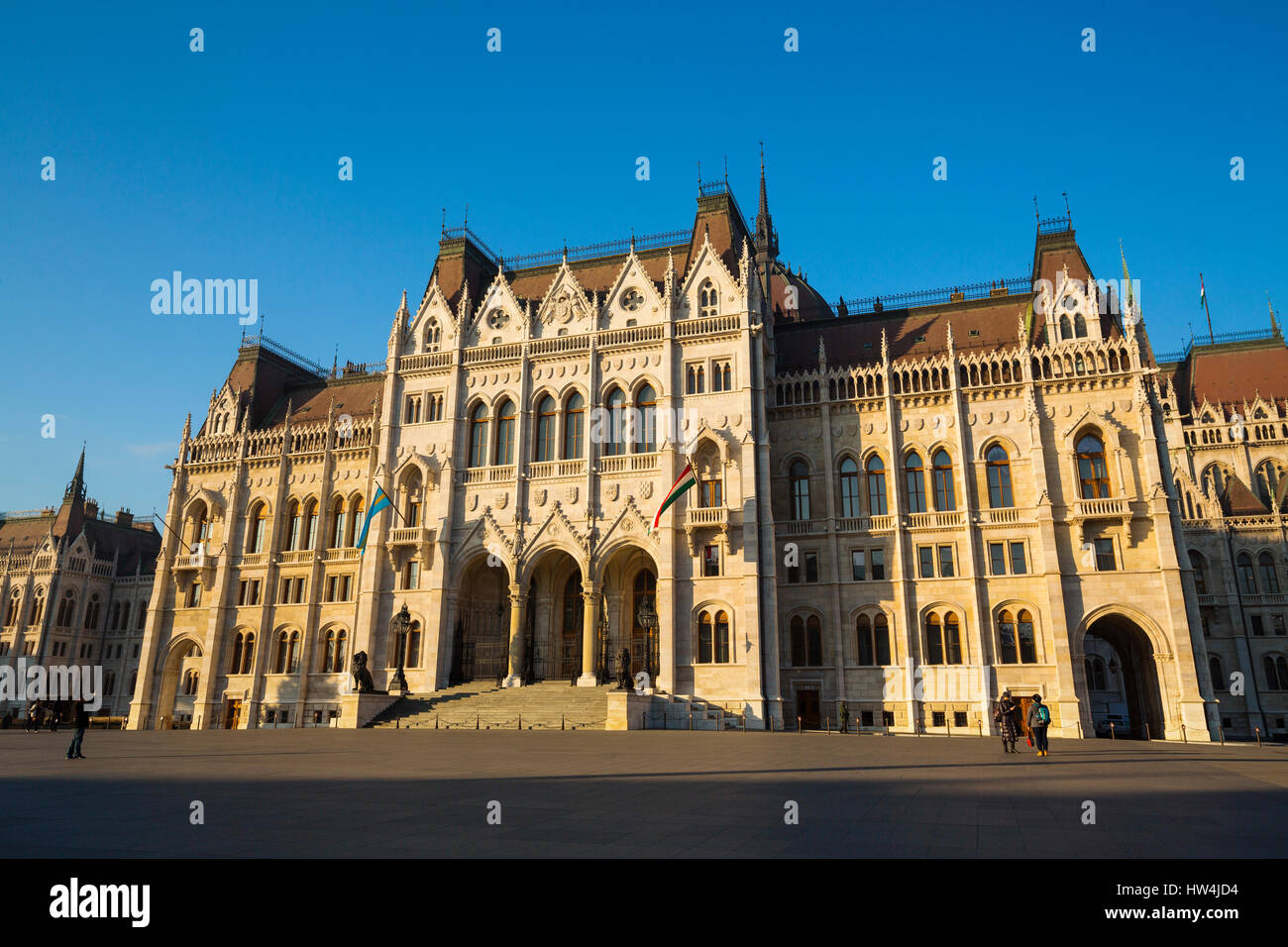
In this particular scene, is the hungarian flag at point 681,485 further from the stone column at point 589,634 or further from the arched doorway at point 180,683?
the arched doorway at point 180,683

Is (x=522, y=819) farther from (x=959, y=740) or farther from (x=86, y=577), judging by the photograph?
(x=86, y=577)

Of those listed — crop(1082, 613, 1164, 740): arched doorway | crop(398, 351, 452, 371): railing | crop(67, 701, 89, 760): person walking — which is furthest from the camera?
crop(398, 351, 452, 371): railing

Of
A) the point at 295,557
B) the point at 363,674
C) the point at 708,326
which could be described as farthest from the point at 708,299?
the point at 295,557

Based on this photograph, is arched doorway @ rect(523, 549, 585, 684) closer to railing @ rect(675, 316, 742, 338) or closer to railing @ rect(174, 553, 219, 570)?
railing @ rect(675, 316, 742, 338)

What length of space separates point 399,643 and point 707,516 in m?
18.1

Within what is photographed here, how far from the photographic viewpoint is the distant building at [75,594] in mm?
75062

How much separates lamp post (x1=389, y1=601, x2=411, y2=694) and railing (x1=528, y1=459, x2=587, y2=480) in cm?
986

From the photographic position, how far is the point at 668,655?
38.3 metres

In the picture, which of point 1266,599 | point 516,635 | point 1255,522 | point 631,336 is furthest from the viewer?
point 1255,522

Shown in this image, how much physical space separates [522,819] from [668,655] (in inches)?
1118

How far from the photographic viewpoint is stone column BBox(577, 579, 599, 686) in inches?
1529

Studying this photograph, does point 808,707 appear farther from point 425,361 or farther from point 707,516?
point 425,361

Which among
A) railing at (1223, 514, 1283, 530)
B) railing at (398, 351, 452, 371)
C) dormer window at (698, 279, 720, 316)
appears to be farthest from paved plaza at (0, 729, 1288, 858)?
railing at (1223, 514, 1283, 530)

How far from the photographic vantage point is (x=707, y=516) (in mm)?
39531
